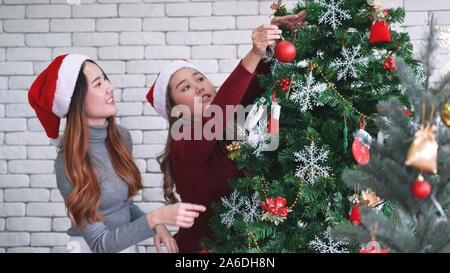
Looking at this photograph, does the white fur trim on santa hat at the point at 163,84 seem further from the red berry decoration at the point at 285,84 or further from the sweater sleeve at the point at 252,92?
the red berry decoration at the point at 285,84

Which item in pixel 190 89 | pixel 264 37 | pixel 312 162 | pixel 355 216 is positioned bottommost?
pixel 355 216

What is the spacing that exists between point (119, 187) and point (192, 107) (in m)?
0.41

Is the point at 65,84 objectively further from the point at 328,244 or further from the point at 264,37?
the point at 328,244

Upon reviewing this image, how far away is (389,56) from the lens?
0.97 metres

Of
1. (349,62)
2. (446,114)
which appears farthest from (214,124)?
(446,114)

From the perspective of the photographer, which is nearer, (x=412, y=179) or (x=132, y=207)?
(x=412, y=179)

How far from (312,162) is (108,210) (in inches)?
32.2

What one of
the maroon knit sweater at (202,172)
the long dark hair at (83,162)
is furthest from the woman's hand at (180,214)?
the long dark hair at (83,162)

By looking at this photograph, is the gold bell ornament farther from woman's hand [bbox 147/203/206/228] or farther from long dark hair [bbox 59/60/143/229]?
long dark hair [bbox 59/60/143/229]

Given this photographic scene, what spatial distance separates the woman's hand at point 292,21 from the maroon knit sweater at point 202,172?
0.15 meters

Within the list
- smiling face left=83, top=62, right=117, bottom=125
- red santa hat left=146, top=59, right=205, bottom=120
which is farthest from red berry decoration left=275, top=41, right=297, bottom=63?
smiling face left=83, top=62, right=117, bottom=125

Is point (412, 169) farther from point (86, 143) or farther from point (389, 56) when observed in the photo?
point (86, 143)

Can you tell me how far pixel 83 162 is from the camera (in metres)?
1.31

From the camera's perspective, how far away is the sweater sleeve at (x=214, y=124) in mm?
1080
